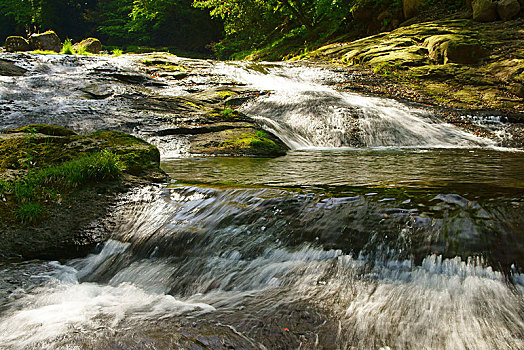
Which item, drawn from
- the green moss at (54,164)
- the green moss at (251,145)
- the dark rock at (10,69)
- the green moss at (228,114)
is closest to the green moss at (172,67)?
the dark rock at (10,69)

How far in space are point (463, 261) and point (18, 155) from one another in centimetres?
568

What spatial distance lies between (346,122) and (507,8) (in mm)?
11079

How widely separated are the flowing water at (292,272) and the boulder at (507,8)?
47.5 feet

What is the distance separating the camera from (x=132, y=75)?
45.5 ft

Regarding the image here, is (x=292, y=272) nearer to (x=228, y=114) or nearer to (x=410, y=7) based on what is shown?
(x=228, y=114)

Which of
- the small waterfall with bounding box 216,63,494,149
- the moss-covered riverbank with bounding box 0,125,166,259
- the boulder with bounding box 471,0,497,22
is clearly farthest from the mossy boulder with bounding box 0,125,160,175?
the boulder with bounding box 471,0,497,22

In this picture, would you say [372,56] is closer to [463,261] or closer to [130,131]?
[130,131]

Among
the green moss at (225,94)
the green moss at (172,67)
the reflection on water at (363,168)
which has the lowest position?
the reflection on water at (363,168)

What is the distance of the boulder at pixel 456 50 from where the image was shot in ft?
46.1

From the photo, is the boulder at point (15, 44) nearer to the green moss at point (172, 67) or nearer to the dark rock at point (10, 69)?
the dark rock at point (10, 69)

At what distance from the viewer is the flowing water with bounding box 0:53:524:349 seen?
2.48 m

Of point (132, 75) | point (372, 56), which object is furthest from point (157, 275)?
point (372, 56)

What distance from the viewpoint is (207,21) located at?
126 ft

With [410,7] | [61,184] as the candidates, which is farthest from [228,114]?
[410,7]
